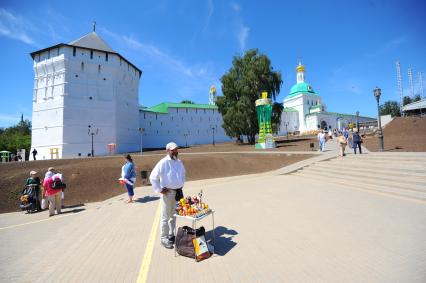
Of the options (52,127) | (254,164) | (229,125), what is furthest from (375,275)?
(52,127)

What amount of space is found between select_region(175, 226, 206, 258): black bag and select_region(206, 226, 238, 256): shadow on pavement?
456 millimetres

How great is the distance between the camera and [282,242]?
3.99 m

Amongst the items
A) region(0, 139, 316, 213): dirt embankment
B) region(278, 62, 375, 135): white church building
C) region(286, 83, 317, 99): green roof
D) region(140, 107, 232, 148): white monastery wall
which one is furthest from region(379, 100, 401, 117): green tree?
region(0, 139, 316, 213): dirt embankment

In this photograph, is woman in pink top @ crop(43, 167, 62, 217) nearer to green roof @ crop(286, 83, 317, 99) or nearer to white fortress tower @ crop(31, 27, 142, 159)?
white fortress tower @ crop(31, 27, 142, 159)

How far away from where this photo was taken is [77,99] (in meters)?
37.2

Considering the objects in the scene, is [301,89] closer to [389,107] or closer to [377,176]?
[389,107]

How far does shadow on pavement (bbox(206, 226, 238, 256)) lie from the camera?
149 inches

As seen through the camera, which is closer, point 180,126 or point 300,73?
point 180,126

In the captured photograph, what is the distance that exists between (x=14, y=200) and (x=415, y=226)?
59.4ft

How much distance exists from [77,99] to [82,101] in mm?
791

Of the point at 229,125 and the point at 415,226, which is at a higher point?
the point at 229,125

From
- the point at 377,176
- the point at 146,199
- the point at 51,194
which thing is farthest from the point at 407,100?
the point at 51,194

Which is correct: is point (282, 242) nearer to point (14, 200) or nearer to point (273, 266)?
point (273, 266)

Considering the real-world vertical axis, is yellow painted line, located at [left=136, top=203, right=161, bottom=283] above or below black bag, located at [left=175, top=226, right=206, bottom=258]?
below
